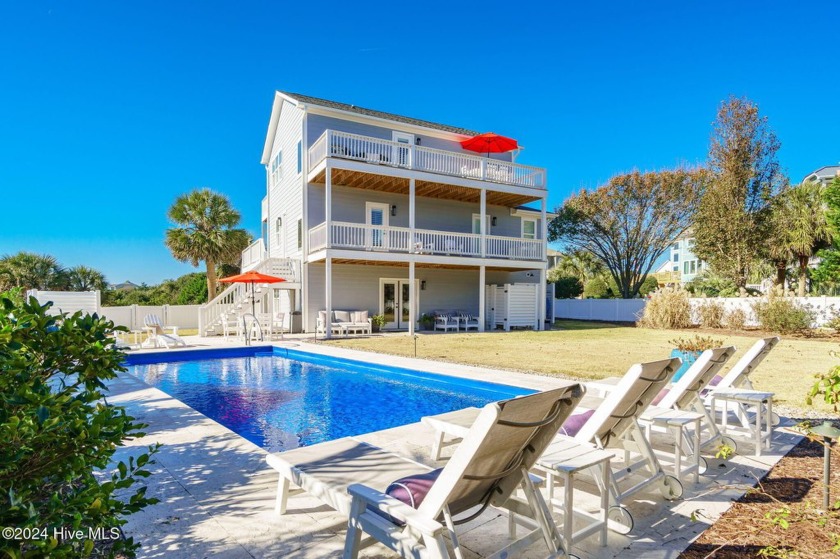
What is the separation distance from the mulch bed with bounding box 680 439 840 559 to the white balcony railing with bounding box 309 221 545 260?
44.1 ft

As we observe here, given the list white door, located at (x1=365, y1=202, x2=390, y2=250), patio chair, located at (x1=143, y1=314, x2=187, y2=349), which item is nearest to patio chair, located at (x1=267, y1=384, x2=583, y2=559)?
patio chair, located at (x1=143, y1=314, x2=187, y2=349)

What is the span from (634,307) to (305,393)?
21732mm

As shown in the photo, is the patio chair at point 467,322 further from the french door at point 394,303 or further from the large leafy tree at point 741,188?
the large leafy tree at point 741,188

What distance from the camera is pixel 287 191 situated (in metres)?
19.7

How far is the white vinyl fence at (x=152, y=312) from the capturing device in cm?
1953

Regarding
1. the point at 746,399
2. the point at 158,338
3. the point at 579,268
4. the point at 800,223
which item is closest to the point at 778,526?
the point at 746,399

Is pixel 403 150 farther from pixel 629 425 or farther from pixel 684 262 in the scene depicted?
pixel 684 262

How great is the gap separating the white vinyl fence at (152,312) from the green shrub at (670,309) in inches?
760

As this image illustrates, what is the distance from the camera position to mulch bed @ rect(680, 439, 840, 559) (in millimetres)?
2354

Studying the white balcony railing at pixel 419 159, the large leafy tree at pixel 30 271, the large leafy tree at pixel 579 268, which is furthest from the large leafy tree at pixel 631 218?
the large leafy tree at pixel 30 271

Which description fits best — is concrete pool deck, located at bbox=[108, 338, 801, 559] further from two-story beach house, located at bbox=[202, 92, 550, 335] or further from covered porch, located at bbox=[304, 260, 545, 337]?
covered porch, located at bbox=[304, 260, 545, 337]

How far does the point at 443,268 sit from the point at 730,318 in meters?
11.9

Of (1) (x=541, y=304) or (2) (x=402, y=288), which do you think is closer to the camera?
(2) (x=402, y=288)

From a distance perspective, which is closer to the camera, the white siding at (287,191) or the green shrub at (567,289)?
the white siding at (287,191)
